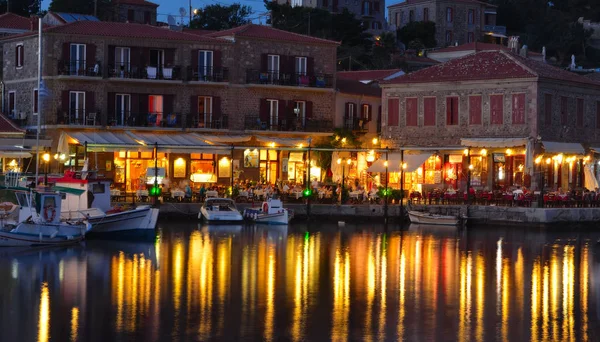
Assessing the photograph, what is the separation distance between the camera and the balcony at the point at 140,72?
214 feet

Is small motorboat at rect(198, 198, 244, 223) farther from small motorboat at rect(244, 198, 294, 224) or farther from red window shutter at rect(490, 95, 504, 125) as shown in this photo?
red window shutter at rect(490, 95, 504, 125)

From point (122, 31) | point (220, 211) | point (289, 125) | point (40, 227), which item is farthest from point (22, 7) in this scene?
point (40, 227)

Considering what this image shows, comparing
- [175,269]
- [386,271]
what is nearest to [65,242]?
[175,269]

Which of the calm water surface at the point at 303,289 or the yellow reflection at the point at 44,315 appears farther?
the calm water surface at the point at 303,289

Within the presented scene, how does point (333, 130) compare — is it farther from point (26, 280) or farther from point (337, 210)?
point (26, 280)

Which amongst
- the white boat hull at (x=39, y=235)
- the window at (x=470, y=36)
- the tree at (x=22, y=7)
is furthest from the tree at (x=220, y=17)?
the white boat hull at (x=39, y=235)

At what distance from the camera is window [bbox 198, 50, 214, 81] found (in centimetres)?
6644

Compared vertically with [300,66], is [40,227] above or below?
below

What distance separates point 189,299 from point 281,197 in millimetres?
26798

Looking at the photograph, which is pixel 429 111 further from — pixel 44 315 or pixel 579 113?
pixel 44 315

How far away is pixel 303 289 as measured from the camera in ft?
118

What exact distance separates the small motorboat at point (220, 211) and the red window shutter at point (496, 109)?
15.7 metres

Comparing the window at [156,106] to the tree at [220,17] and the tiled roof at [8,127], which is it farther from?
the tree at [220,17]

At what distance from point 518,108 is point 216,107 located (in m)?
16.2
